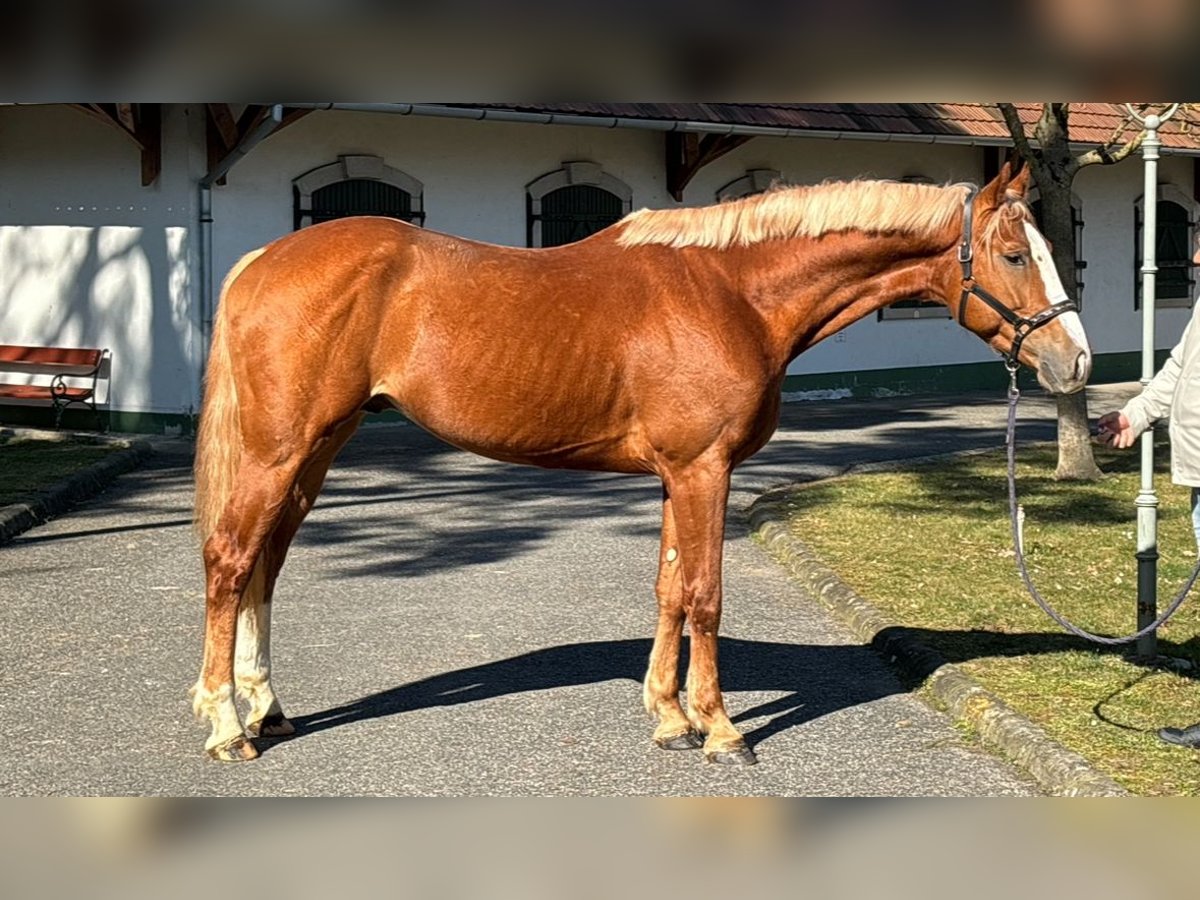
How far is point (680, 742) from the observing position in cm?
580

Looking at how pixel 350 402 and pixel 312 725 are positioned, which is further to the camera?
pixel 312 725

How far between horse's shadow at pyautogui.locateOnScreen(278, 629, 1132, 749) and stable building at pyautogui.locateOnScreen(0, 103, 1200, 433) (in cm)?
781

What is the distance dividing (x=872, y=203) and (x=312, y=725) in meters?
2.95

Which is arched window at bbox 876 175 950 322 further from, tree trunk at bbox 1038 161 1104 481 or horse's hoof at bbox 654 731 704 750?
horse's hoof at bbox 654 731 704 750

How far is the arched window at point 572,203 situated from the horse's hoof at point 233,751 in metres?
13.2

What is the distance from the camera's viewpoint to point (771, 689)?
671cm

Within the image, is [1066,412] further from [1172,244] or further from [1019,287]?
[1172,244]

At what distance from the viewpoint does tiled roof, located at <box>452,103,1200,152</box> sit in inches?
687

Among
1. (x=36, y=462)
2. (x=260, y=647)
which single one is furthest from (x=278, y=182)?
(x=260, y=647)

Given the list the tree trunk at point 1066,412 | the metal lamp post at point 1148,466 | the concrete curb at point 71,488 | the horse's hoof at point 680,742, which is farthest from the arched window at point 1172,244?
the horse's hoof at point 680,742
